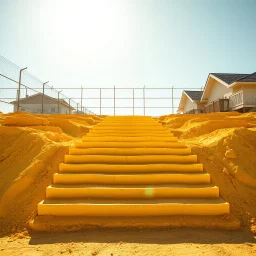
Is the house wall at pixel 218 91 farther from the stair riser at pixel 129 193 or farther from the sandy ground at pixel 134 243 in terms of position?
the sandy ground at pixel 134 243

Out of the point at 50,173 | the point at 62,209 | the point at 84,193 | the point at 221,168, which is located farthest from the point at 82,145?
the point at 221,168

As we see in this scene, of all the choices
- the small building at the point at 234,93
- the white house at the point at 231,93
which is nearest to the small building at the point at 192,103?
the white house at the point at 231,93

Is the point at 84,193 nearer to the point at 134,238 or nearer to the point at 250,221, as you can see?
the point at 134,238

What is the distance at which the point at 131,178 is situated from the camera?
4.07 meters

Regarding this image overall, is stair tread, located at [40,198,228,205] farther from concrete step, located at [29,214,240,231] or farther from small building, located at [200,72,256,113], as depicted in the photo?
small building, located at [200,72,256,113]

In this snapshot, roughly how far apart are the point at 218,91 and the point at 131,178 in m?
16.7

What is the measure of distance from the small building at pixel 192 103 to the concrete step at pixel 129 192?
16.6m

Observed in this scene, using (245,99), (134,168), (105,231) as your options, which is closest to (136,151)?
(134,168)

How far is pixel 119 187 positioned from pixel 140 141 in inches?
87.7

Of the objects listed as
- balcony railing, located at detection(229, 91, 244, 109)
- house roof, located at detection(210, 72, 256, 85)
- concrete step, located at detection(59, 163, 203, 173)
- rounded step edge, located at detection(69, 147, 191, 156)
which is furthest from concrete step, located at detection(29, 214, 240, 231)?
house roof, located at detection(210, 72, 256, 85)

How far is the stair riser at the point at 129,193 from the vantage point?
144 inches

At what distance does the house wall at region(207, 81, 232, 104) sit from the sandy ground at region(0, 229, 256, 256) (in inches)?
601

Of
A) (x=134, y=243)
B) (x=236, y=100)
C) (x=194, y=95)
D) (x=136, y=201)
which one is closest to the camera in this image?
(x=134, y=243)

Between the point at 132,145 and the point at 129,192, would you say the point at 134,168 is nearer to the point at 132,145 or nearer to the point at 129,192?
the point at 129,192
